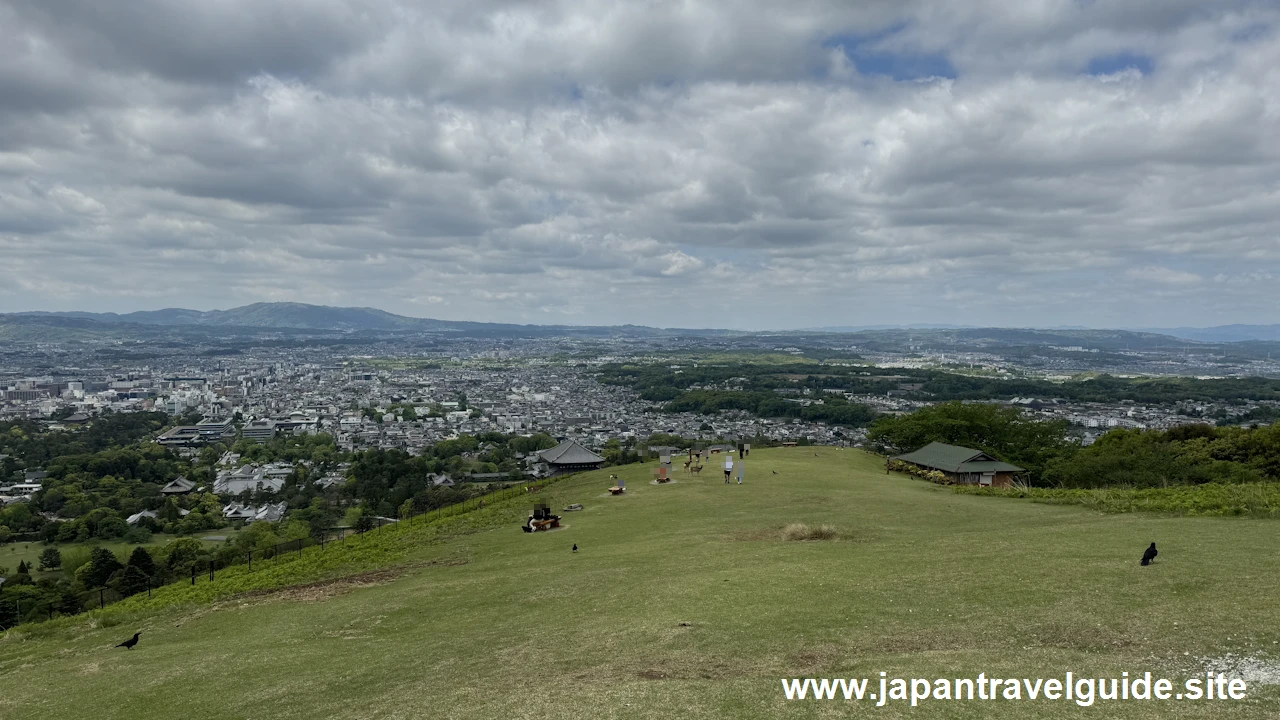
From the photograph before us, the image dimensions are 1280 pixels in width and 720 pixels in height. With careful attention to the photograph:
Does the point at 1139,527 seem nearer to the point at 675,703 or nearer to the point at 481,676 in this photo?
the point at 675,703

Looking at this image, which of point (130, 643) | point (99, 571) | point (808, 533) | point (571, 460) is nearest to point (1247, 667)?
point (808, 533)

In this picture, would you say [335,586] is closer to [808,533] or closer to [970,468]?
[808,533]

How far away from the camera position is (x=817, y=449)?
4025 centimetres

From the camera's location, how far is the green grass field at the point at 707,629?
7832 millimetres

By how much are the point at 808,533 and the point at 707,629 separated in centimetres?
769

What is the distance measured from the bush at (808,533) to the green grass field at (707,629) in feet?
1.01

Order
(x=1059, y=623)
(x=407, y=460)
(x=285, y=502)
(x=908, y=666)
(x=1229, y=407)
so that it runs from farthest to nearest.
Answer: (x=1229, y=407) < (x=407, y=460) < (x=285, y=502) < (x=1059, y=623) < (x=908, y=666)

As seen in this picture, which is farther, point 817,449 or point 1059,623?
point 817,449

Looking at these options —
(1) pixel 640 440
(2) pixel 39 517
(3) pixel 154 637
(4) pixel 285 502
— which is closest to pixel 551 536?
(3) pixel 154 637

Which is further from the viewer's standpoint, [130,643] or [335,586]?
[335,586]

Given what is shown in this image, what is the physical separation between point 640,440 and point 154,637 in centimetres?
6220

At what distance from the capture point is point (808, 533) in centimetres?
1697

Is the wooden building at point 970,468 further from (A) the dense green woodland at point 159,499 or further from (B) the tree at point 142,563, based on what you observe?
(B) the tree at point 142,563

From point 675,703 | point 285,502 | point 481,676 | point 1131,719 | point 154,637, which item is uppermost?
point 1131,719
